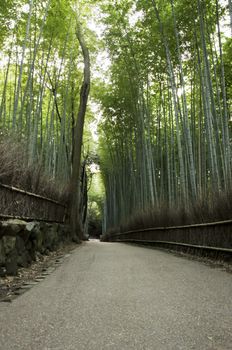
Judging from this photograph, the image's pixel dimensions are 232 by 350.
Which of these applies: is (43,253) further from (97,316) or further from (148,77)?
(148,77)

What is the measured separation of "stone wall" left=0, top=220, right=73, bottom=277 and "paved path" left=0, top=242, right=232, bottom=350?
1.57 feet

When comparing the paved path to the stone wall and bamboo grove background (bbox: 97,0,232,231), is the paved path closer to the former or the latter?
the stone wall

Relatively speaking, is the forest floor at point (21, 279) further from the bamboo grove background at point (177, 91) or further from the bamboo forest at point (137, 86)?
the bamboo grove background at point (177, 91)

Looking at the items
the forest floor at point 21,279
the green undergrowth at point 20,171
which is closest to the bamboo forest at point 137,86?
the green undergrowth at point 20,171

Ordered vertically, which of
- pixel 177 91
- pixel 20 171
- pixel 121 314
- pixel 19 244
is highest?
pixel 177 91

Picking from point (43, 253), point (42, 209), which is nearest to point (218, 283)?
point (43, 253)

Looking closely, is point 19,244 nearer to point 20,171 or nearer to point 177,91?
point 20,171

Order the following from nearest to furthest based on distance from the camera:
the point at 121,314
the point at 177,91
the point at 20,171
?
1. the point at 121,314
2. the point at 20,171
3. the point at 177,91

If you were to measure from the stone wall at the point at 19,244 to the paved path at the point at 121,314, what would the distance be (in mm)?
480

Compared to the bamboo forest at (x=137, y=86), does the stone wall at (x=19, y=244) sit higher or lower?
lower

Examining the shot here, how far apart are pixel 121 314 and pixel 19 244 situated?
2.09 m

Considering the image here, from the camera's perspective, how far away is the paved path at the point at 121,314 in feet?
5.32

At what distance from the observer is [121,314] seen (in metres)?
2.07

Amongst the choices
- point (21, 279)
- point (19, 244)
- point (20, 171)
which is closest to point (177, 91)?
point (20, 171)
